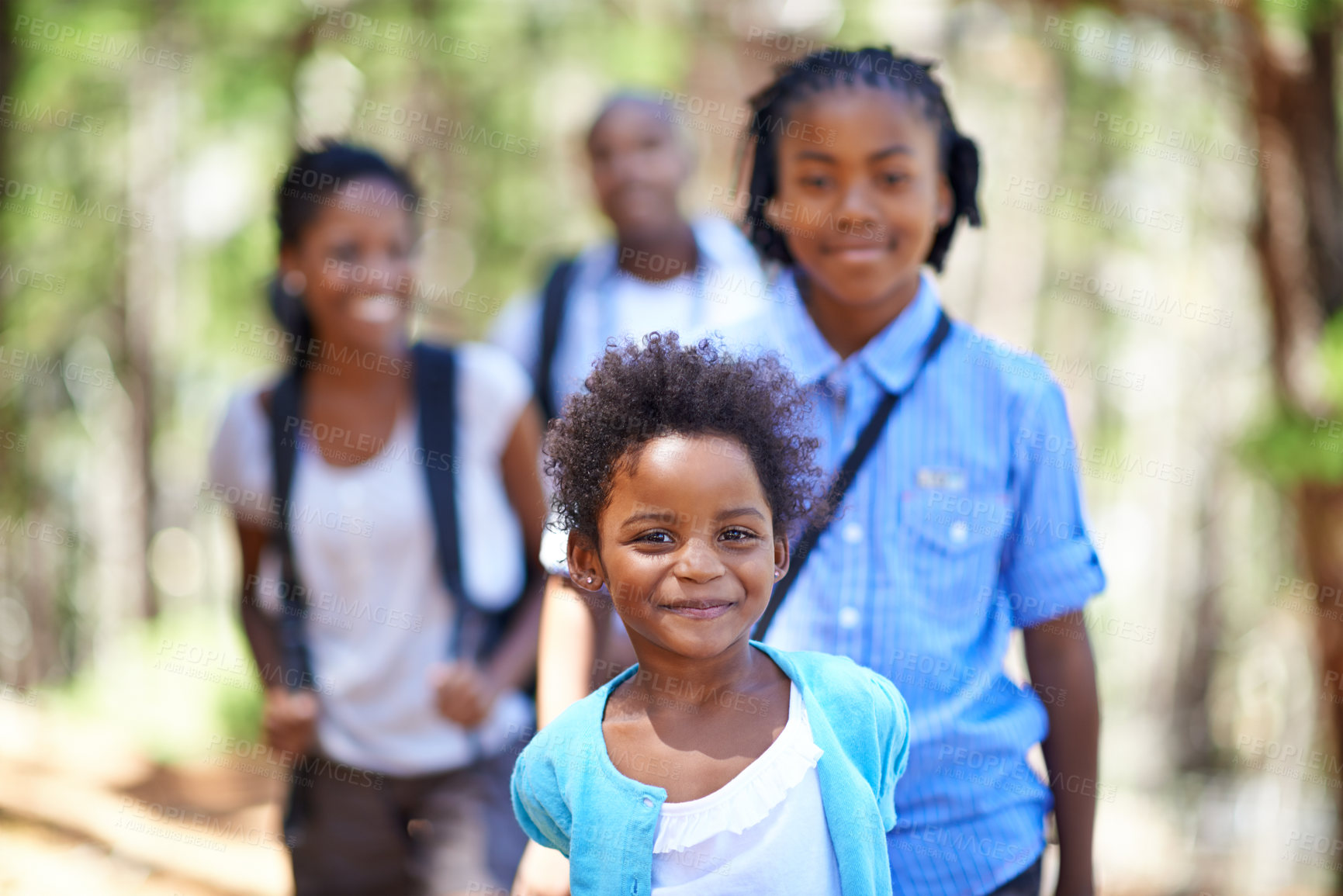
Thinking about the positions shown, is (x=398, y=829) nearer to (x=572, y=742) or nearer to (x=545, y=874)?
(x=545, y=874)

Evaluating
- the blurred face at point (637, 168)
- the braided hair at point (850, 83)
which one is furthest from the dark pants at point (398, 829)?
the blurred face at point (637, 168)

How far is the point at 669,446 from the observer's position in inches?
66.5

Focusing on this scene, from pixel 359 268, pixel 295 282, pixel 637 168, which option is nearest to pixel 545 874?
pixel 359 268

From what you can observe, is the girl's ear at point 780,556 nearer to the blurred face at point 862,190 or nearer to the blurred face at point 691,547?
the blurred face at point 691,547

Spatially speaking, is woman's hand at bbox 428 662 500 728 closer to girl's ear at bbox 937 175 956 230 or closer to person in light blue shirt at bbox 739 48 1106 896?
person in light blue shirt at bbox 739 48 1106 896

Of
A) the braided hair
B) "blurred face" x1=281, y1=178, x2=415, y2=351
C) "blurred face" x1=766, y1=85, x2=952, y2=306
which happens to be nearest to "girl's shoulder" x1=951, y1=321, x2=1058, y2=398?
"blurred face" x1=766, y1=85, x2=952, y2=306

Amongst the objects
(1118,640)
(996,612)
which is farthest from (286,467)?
(1118,640)

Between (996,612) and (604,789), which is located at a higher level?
(996,612)

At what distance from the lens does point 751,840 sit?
1.59 m

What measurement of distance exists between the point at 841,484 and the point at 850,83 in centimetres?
69

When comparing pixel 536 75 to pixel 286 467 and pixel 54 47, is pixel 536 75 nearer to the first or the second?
pixel 54 47

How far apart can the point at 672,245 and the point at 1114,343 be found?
30.8ft

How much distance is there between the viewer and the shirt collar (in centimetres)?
208

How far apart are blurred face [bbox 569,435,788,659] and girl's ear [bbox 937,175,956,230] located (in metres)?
0.79
